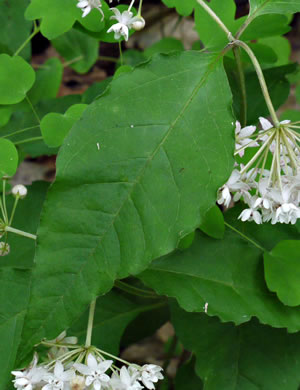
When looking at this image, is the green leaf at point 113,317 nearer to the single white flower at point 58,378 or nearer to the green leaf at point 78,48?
the single white flower at point 58,378

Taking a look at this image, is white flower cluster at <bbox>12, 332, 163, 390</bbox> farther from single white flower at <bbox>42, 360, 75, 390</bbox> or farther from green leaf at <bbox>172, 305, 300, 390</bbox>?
green leaf at <bbox>172, 305, 300, 390</bbox>

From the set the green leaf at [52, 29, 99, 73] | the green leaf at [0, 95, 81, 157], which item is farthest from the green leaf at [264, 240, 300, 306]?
the green leaf at [52, 29, 99, 73]

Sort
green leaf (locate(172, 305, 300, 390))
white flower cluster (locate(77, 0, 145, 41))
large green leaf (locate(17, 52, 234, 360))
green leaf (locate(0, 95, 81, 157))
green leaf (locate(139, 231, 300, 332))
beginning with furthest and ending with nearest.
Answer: green leaf (locate(0, 95, 81, 157)) → green leaf (locate(172, 305, 300, 390)) → green leaf (locate(139, 231, 300, 332)) → white flower cluster (locate(77, 0, 145, 41)) → large green leaf (locate(17, 52, 234, 360))

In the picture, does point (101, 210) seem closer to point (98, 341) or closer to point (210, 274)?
point (210, 274)

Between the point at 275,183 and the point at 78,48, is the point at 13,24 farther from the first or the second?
the point at 275,183

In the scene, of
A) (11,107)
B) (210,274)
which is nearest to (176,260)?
(210,274)

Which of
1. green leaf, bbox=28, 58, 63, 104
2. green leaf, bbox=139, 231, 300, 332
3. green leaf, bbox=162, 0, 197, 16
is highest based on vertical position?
green leaf, bbox=162, 0, 197, 16

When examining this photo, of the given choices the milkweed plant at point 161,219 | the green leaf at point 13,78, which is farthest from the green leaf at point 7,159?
the green leaf at point 13,78
